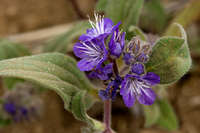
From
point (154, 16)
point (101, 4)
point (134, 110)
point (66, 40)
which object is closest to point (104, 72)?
point (101, 4)

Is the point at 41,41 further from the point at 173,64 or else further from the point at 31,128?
the point at 173,64

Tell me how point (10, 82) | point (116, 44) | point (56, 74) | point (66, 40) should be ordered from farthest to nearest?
point (10, 82) < point (66, 40) < point (56, 74) < point (116, 44)

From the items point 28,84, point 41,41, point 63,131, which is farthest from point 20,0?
point 63,131

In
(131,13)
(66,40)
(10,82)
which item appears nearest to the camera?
(131,13)

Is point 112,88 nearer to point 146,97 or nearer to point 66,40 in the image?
point 146,97

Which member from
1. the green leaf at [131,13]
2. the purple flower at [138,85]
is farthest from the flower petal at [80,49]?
the green leaf at [131,13]
